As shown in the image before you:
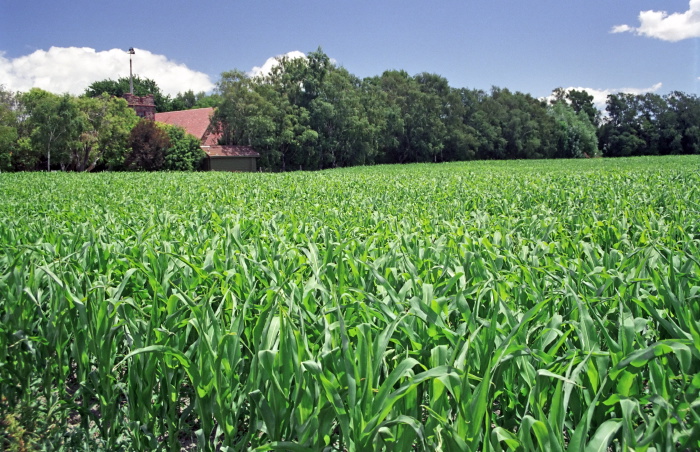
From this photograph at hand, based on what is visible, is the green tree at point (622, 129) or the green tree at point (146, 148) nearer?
the green tree at point (146, 148)

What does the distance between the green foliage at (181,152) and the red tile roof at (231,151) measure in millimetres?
1322

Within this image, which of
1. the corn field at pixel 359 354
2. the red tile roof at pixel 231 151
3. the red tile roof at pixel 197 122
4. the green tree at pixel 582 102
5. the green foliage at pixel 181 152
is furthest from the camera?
the green tree at pixel 582 102

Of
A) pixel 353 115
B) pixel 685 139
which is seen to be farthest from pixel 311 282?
pixel 685 139

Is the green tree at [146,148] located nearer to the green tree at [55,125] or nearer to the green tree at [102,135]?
the green tree at [102,135]

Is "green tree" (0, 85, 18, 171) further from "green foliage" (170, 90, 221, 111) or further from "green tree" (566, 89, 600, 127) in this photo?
"green tree" (566, 89, 600, 127)

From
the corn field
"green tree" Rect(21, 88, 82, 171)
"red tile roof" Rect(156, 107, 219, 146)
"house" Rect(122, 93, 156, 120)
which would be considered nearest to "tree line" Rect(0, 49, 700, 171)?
"green tree" Rect(21, 88, 82, 171)

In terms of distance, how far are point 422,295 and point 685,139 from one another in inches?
4253

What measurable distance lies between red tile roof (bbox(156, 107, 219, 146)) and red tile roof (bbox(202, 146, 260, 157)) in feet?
21.8

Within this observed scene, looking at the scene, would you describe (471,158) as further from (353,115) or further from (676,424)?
(676,424)

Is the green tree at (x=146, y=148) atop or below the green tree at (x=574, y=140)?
below

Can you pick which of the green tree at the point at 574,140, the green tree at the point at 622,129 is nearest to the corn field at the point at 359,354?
the green tree at the point at 574,140

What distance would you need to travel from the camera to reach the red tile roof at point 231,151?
53469mm

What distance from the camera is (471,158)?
79562mm

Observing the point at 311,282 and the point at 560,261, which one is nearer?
the point at 311,282
